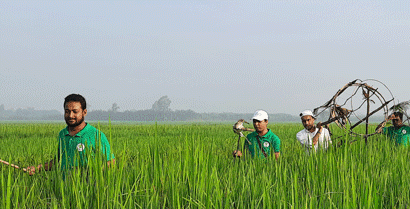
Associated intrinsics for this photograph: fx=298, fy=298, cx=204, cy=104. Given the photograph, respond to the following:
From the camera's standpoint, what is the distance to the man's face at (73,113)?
9.39 ft

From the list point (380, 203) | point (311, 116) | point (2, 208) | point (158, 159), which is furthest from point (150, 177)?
point (311, 116)

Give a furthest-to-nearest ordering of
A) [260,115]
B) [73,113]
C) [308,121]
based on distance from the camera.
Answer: [308,121]
[260,115]
[73,113]

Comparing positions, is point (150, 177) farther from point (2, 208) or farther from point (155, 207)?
point (2, 208)

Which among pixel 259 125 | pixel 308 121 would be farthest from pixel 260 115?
pixel 308 121

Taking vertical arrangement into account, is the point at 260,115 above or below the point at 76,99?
below

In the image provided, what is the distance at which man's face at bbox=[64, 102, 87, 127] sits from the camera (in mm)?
2863

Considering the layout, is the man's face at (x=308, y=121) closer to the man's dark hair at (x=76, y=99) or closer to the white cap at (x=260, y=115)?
the white cap at (x=260, y=115)

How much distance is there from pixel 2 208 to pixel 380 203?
2.44 metres

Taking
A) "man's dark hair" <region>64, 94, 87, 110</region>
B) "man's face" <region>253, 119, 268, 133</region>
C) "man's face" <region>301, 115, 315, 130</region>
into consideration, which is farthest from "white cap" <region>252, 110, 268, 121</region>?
"man's dark hair" <region>64, 94, 87, 110</region>

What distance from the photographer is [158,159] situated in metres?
1.86

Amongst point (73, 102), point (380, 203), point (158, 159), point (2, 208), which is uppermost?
point (73, 102)

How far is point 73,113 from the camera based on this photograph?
113 inches

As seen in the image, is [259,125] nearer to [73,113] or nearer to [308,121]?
[308,121]

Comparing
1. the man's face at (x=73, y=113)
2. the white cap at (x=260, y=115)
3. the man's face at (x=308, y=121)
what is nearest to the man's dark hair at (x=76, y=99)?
the man's face at (x=73, y=113)
